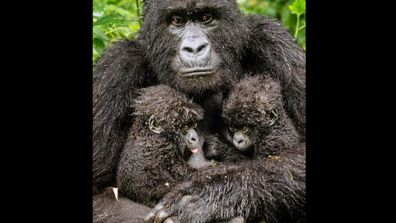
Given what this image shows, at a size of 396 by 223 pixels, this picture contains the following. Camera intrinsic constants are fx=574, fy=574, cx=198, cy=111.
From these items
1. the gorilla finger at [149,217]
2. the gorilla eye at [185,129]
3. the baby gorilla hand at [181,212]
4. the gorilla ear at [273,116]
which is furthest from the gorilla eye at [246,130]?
the gorilla finger at [149,217]

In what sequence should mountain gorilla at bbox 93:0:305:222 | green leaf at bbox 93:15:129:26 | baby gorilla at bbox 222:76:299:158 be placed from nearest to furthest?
mountain gorilla at bbox 93:0:305:222 → baby gorilla at bbox 222:76:299:158 → green leaf at bbox 93:15:129:26

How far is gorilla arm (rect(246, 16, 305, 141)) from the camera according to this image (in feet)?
13.4

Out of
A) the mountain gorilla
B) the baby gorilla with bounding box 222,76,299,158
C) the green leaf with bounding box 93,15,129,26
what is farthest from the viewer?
the green leaf with bounding box 93,15,129,26

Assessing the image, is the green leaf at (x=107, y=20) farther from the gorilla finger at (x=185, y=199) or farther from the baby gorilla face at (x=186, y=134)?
the gorilla finger at (x=185, y=199)

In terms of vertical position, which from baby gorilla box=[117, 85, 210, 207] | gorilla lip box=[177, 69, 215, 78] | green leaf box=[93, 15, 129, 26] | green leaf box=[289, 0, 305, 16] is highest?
green leaf box=[289, 0, 305, 16]

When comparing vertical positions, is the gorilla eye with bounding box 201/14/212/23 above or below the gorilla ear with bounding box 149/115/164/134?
above

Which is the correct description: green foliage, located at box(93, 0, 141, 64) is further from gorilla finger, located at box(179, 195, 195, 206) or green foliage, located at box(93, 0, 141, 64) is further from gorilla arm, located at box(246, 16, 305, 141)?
gorilla finger, located at box(179, 195, 195, 206)

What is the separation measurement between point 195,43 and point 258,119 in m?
A: 0.66

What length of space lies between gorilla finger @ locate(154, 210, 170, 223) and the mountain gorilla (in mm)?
20

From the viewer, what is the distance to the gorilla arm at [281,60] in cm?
410

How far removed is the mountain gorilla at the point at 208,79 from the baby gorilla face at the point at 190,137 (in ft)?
0.77

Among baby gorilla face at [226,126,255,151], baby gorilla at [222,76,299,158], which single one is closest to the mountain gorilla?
baby gorilla at [222,76,299,158]
